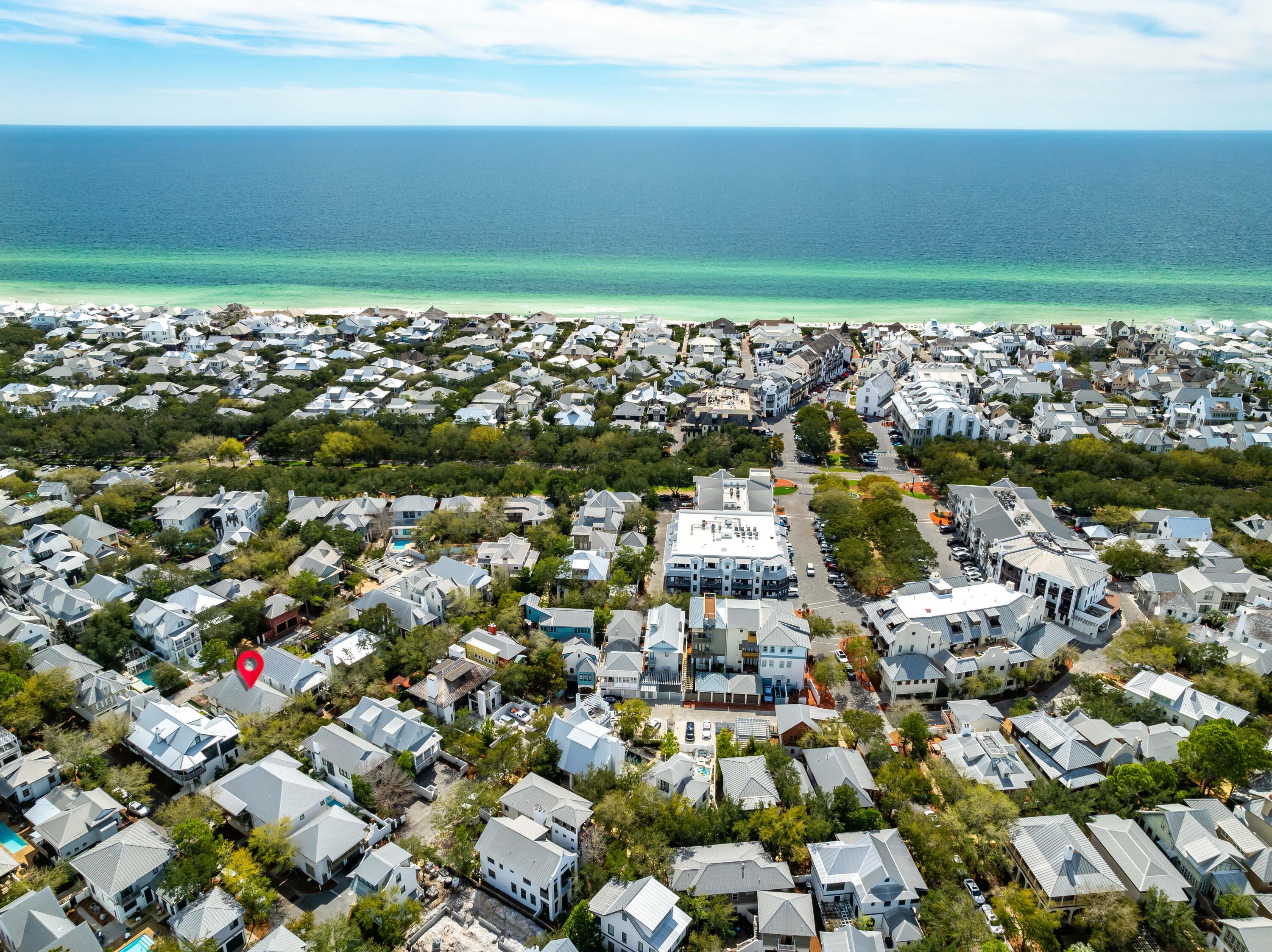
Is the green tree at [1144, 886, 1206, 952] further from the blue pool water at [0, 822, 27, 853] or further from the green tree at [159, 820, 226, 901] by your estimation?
the blue pool water at [0, 822, 27, 853]

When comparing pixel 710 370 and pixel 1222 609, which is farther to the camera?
pixel 710 370

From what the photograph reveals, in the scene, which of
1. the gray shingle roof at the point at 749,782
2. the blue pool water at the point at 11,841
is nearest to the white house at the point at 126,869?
the blue pool water at the point at 11,841

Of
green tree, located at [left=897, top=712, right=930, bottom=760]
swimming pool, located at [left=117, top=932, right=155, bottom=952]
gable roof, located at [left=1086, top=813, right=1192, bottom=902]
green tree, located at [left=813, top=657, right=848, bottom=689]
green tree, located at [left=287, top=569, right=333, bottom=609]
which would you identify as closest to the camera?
swimming pool, located at [left=117, top=932, right=155, bottom=952]

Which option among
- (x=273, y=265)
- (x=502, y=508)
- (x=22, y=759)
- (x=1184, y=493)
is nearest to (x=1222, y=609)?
(x=1184, y=493)

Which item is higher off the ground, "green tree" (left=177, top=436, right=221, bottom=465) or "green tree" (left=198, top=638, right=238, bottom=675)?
"green tree" (left=177, top=436, right=221, bottom=465)

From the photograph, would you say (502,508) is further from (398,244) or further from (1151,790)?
(398,244)

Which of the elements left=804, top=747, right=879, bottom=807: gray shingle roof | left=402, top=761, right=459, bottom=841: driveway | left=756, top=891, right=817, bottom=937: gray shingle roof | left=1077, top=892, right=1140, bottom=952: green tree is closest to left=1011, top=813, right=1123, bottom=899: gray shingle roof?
left=1077, top=892, right=1140, bottom=952: green tree
